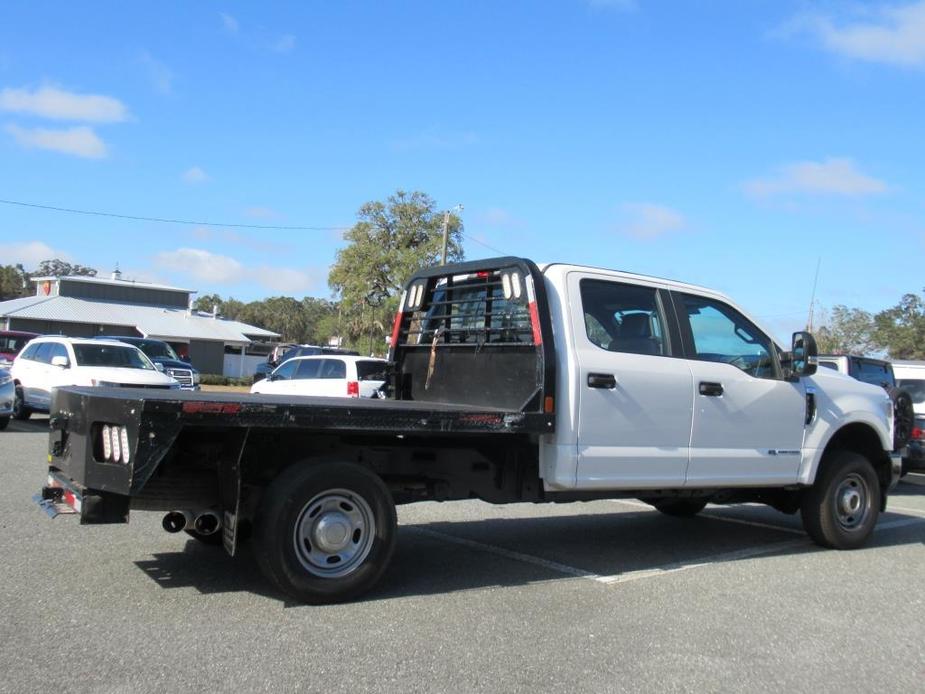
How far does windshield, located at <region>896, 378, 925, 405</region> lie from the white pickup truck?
6.61m

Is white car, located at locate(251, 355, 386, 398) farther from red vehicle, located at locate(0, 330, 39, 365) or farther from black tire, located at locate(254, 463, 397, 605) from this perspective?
red vehicle, located at locate(0, 330, 39, 365)

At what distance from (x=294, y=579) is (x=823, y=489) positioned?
16.0ft

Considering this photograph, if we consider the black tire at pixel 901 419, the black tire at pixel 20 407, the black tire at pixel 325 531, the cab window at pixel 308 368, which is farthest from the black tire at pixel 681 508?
the black tire at pixel 20 407

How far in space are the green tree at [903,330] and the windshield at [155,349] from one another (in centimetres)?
4277

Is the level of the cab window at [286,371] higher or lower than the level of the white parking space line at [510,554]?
higher

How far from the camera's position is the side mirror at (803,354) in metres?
7.20

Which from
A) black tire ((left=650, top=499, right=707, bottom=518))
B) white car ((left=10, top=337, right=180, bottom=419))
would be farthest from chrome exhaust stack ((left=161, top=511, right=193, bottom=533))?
white car ((left=10, top=337, right=180, bottom=419))

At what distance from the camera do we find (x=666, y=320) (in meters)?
6.86

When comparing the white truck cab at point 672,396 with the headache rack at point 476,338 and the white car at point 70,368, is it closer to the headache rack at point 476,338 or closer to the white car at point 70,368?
the headache rack at point 476,338

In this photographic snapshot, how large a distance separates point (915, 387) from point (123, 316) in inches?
1676

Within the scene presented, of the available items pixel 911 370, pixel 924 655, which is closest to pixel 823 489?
pixel 924 655

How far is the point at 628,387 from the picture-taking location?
636cm

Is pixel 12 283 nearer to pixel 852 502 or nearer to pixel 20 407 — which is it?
pixel 20 407

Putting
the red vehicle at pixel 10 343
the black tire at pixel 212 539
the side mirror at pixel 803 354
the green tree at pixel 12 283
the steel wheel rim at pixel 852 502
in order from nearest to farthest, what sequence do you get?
the black tire at pixel 212 539
the side mirror at pixel 803 354
the steel wheel rim at pixel 852 502
the red vehicle at pixel 10 343
the green tree at pixel 12 283
